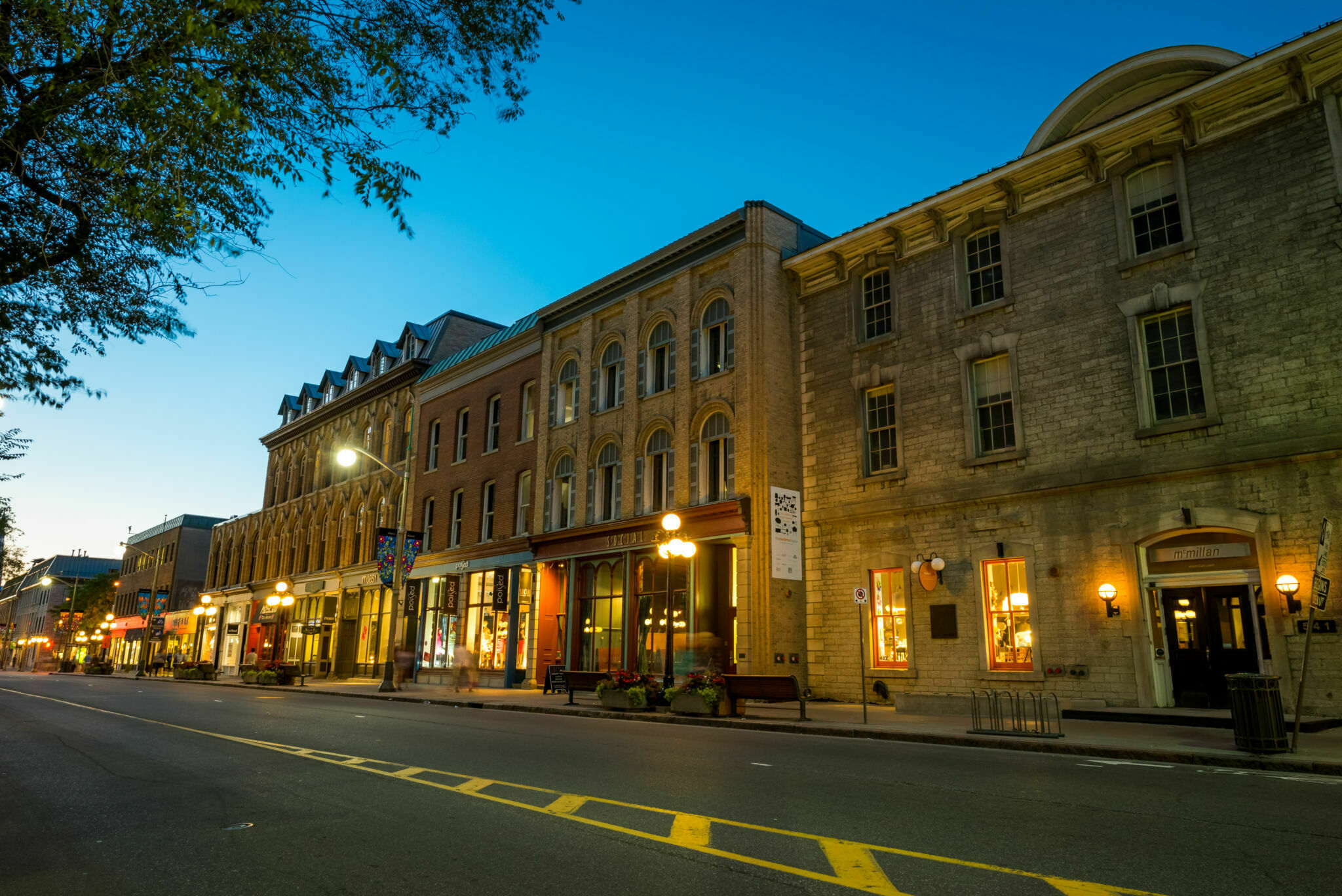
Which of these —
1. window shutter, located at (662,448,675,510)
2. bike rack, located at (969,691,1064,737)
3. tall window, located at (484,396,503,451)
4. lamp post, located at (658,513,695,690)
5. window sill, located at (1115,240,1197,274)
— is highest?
tall window, located at (484,396,503,451)

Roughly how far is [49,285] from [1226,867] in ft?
45.2

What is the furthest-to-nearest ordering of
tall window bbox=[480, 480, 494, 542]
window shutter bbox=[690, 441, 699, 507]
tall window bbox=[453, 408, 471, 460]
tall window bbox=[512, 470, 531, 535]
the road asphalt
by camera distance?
1. tall window bbox=[453, 408, 471, 460]
2. tall window bbox=[480, 480, 494, 542]
3. tall window bbox=[512, 470, 531, 535]
4. window shutter bbox=[690, 441, 699, 507]
5. the road asphalt

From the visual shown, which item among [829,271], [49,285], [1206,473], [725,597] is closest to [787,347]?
[829,271]

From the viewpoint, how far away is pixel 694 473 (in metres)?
26.2

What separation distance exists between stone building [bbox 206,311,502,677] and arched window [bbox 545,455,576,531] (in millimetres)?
11675

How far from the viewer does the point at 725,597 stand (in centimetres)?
2453

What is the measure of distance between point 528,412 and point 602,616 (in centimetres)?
972

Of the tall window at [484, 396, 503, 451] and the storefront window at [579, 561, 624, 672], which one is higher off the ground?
the tall window at [484, 396, 503, 451]

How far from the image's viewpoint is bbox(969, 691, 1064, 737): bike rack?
13.6m

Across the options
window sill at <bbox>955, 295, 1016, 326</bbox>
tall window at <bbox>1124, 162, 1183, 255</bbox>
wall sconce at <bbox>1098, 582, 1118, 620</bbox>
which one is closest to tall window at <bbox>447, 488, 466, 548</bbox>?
window sill at <bbox>955, 295, 1016, 326</bbox>

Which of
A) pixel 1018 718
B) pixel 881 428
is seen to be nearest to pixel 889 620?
pixel 881 428

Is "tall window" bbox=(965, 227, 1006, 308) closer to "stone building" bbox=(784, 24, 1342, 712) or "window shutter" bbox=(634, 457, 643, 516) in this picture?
"stone building" bbox=(784, 24, 1342, 712)

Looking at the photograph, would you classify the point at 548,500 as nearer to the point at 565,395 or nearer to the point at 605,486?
the point at 605,486

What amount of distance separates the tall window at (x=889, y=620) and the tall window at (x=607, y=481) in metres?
10.1
